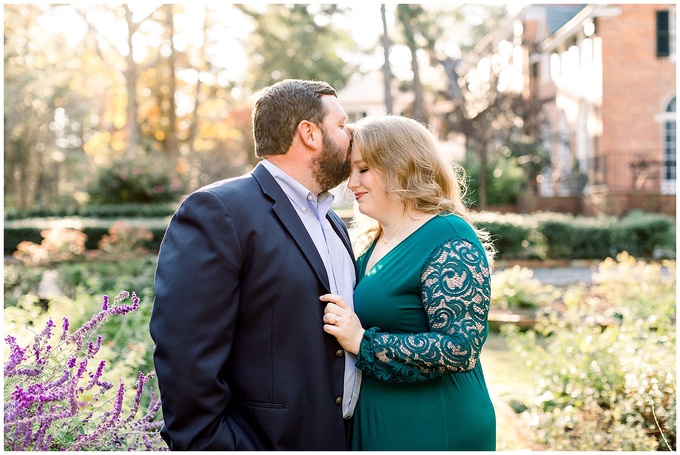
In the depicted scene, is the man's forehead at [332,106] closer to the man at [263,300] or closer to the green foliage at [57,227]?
the man at [263,300]

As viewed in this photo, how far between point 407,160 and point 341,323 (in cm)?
82

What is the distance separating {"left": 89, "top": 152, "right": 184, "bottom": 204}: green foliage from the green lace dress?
23571 millimetres

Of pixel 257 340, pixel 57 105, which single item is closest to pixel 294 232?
pixel 257 340

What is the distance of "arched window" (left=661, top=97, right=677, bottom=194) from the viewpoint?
23.6m

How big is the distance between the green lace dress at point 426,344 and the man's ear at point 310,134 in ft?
1.98

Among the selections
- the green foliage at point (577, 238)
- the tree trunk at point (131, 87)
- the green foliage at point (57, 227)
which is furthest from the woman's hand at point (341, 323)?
the tree trunk at point (131, 87)

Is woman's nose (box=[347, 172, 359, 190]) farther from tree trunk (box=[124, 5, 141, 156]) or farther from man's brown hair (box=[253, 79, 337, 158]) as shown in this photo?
tree trunk (box=[124, 5, 141, 156])

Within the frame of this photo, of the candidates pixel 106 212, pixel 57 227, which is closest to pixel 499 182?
pixel 106 212

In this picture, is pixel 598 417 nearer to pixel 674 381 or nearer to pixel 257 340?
pixel 674 381

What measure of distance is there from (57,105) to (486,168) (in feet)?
69.8

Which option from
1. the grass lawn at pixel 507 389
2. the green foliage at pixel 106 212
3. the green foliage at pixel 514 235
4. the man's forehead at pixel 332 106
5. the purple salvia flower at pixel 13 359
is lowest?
the grass lawn at pixel 507 389

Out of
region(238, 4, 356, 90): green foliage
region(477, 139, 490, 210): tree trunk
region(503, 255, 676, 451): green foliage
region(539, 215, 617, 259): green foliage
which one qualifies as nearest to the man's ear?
region(503, 255, 676, 451): green foliage

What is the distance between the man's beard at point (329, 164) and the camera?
2979 millimetres

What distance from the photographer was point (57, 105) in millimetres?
33719
